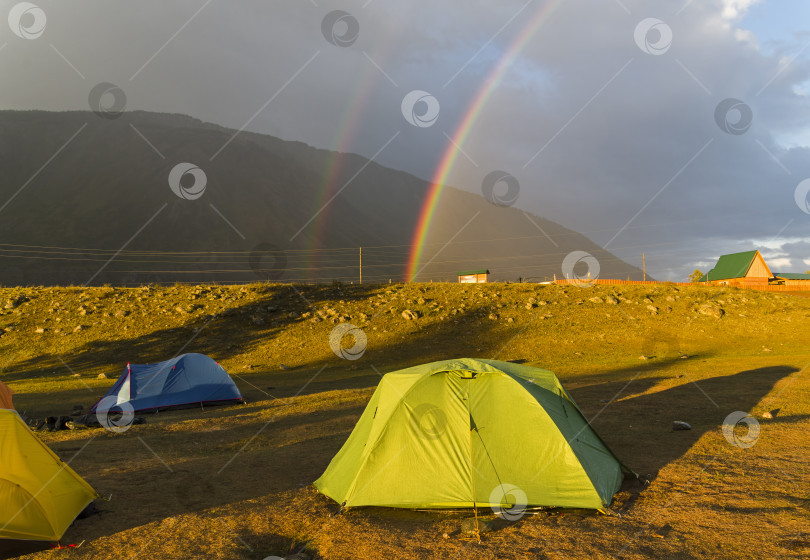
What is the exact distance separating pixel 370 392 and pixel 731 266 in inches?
2719

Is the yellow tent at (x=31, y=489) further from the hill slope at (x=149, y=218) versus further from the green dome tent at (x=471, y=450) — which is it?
the hill slope at (x=149, y=218)

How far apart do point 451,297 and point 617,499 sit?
113 ft

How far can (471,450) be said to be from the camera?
9.01m

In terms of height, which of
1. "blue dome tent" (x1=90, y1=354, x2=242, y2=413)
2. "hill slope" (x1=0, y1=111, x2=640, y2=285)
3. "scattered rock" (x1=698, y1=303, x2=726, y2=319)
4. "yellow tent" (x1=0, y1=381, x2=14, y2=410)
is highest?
"hill slope" (x1=0, y1=111, x2=640, y2=285)

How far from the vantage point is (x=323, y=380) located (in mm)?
27406

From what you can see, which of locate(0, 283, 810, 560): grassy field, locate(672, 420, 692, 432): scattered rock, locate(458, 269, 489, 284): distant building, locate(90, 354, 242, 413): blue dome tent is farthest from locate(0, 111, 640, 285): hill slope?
locate(672, 420, 692, 432): scattered rock

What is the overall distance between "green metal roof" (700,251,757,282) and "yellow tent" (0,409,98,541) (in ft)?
255

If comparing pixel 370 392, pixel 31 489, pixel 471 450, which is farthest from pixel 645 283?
pixel 31 489

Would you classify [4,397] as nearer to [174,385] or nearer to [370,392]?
[174,385]

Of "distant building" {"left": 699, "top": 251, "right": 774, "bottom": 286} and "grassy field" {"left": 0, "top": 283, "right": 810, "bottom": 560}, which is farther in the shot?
"distant building" {"left": 699, "top": 251, "right": 774, "bottom": 286}

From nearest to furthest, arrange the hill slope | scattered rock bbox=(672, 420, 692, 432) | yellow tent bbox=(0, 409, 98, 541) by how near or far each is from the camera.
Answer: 1. yellow tent bbox=(0, 409, 98, 541)
2. scattered rock bbox=(672, 420, 692, 432)
3. the hill slope

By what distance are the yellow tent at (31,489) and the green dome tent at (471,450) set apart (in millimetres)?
4009

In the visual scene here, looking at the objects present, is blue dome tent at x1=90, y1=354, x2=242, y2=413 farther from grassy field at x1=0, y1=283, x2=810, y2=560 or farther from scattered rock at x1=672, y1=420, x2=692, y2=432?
scattered rock at x1=672, y1=420, x2=692, y2=432

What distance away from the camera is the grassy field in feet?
25.9
